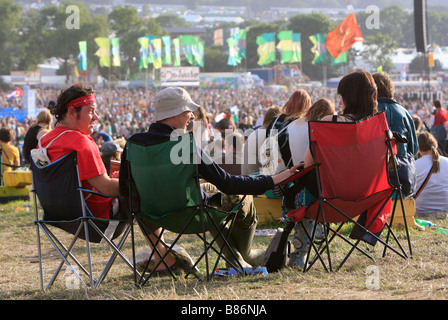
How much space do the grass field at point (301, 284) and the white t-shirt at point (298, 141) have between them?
665 mm

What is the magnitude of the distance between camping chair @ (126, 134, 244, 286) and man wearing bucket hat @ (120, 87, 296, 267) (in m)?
0.06

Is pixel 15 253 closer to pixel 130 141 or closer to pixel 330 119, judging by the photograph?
pixel 130 141

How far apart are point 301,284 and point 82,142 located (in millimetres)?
1292

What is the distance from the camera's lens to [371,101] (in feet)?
13.1

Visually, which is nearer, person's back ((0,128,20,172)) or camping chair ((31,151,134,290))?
camping chair ((31,151,134,290))

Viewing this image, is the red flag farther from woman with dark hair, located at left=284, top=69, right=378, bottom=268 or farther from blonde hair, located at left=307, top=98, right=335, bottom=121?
woman with dark hair, located at left=284, top=69, right=378, bottom=268

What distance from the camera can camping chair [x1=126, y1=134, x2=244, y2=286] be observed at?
11.7ft

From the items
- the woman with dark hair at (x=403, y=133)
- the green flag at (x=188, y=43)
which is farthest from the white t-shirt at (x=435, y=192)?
the green flag at (x=188, y=43)

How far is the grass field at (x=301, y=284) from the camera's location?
3217 mm

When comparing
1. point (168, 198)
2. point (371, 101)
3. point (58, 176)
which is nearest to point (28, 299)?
point (58, 176)

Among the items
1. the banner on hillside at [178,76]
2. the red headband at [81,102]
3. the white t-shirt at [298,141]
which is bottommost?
the white t-shirt at [298,141]

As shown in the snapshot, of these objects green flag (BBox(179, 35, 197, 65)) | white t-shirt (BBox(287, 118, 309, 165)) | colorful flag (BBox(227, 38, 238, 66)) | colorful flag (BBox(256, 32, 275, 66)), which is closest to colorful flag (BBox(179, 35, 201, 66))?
green flag (BBox(179, 35, 197, 65))

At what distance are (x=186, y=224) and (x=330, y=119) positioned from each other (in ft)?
3.18

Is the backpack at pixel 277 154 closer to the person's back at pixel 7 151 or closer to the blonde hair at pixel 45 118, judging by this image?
the blonde hair at pixel 45 118
